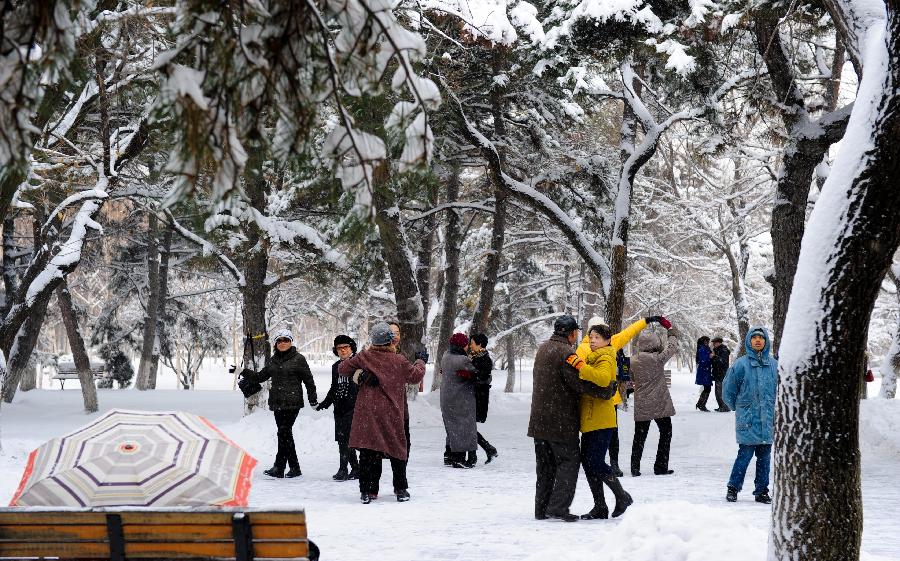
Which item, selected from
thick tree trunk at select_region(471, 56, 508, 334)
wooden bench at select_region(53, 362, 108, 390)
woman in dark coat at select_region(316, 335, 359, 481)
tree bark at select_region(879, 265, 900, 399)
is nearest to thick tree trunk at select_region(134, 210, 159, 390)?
wooden bench at select_region(53, 362, 108, 390)

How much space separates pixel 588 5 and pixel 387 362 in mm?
7661

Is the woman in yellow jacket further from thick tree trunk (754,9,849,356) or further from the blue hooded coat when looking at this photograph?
thick tree trunk (754,9,849,356)

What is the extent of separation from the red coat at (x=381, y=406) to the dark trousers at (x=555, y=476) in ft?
5.24

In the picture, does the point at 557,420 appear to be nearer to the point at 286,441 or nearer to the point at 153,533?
the point at 153,533

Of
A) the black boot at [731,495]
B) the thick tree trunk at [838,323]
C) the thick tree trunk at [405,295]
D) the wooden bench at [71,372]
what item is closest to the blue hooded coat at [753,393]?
the black boot at [731,495]

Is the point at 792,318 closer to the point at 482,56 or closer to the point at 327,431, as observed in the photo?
the point at 327,431

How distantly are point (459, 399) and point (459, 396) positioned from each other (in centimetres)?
Result: 4

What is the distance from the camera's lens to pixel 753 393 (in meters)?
8.88

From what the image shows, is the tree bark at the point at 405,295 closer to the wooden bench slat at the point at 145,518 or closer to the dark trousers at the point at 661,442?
the dark trousers at the point at 661,442

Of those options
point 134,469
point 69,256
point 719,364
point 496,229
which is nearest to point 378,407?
point 134,469

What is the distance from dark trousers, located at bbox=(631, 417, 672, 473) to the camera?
1127 cm

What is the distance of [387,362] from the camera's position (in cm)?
910

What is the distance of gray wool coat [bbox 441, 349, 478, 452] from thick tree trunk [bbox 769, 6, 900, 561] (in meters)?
7.12

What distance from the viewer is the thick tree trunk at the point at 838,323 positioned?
484cm
